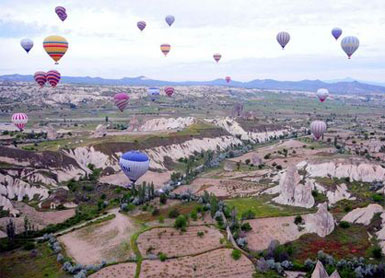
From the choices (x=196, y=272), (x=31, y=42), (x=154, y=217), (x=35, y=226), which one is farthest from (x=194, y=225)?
(x=31, y=42)

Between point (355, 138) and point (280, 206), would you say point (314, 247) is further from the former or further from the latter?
point (355, 138)

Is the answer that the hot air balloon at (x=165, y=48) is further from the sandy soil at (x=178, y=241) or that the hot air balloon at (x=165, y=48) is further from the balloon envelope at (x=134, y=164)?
the sandy soil at (x=178, y=241)

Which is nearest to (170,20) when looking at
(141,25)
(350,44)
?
(141,25)

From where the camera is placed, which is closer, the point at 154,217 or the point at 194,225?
the point at 194,225

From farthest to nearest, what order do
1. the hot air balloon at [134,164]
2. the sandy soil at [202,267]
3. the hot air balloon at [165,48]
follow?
the hot air balloon at [165,48] → the hot air balloon at [134,164] → the sandy soil at [202,267]

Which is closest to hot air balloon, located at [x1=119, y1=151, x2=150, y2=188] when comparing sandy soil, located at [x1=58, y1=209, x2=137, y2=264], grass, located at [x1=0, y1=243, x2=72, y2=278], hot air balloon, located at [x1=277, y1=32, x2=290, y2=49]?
sandy soil, located at [x1=58, y1=209, x2=137, y2=264]

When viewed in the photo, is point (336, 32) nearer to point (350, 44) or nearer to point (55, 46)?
point (350, 44)

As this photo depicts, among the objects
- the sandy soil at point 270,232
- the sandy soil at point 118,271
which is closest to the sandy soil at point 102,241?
the sandy soil at point 118,271
